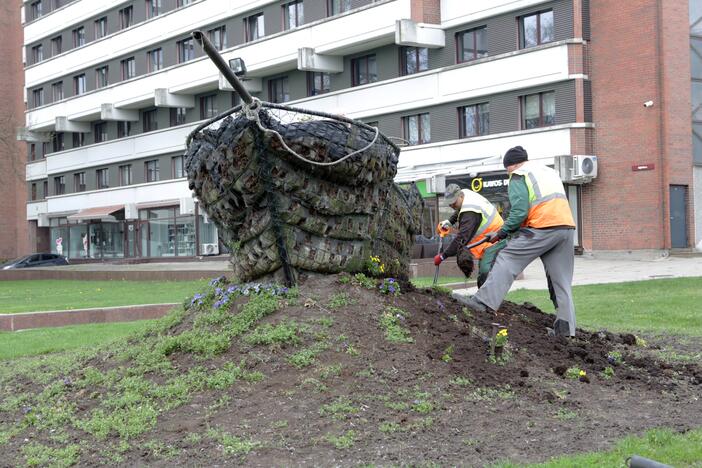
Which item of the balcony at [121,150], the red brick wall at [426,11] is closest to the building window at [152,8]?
the balcony at [121,150]

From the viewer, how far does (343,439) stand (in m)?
4.79

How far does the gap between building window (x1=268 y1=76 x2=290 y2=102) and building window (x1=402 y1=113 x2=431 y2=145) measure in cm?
736

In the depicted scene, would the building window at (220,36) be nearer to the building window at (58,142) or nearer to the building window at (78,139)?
the building window at (78,139)

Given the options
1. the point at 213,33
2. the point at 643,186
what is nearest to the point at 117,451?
the point at 643,186

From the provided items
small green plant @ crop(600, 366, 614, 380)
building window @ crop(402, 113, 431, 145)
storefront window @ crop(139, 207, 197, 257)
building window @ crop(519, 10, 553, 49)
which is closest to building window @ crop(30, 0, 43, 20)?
storefront window @ crop(139, 207, 197, 257)

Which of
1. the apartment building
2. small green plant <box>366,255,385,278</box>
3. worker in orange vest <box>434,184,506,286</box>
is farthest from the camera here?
the apartment building

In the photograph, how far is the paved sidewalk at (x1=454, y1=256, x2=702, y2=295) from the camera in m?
19.6

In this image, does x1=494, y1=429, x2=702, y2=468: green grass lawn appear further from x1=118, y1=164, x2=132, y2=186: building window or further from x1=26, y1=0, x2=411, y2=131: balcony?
x1=118, y1=164, x2=132, y2=186: building window

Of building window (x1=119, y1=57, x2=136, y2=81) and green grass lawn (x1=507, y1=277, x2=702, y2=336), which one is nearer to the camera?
green grass lawn (x1=507, y1=277, x2=702, y2=336)

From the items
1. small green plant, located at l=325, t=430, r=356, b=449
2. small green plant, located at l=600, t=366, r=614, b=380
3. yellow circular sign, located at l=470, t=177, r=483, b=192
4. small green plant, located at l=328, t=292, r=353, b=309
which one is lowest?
small green plant, located at l=325, t=430, r=356, b=449

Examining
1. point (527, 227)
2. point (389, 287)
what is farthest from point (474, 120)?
point (389, 287)

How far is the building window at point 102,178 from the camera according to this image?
5128 cm

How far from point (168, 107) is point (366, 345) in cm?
4195

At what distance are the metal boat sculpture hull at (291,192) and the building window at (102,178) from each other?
46.2 metres
